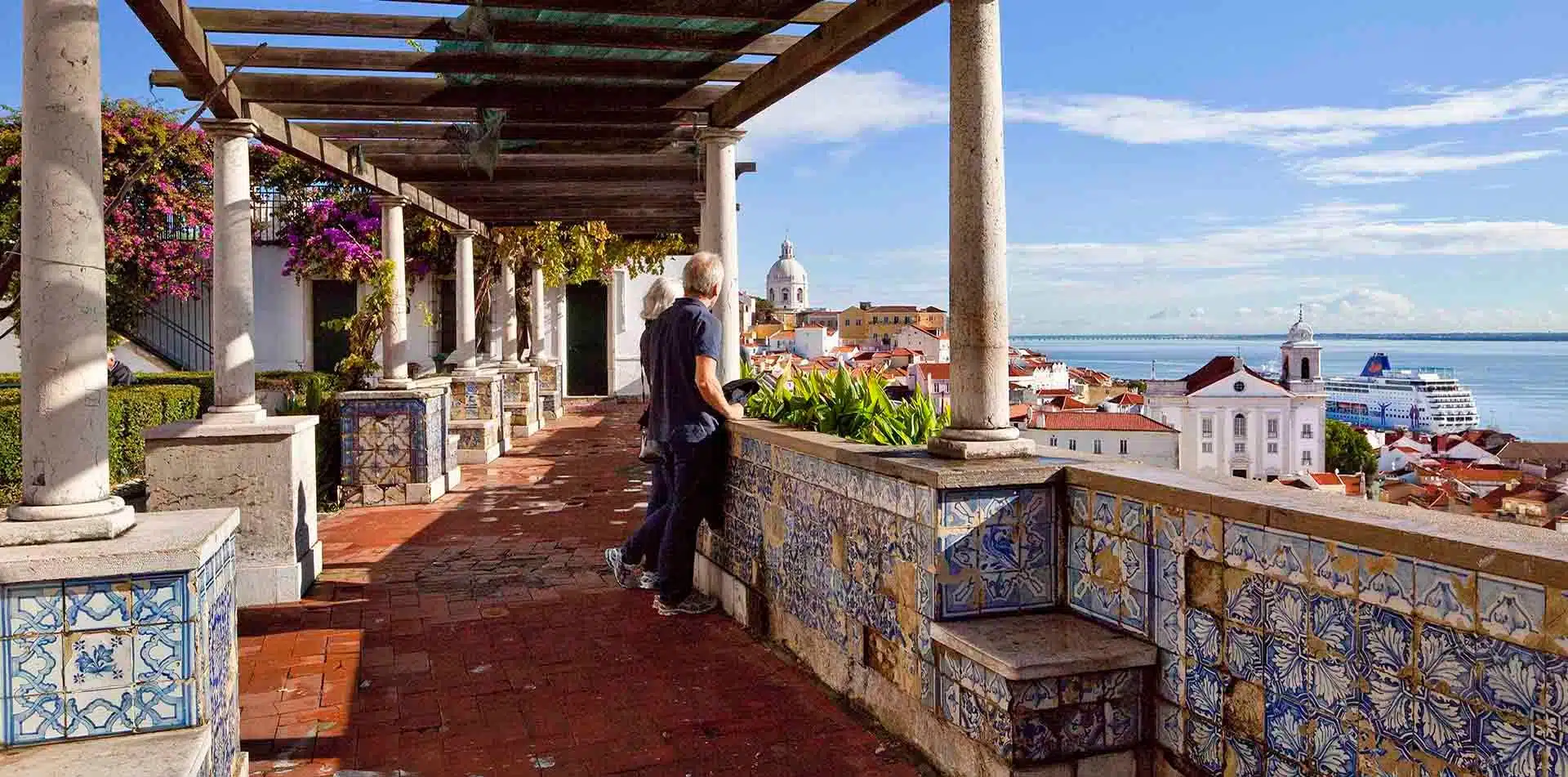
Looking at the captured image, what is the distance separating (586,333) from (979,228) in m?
18.1

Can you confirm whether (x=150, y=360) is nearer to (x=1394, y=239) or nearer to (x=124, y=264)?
(x=124, y=264)

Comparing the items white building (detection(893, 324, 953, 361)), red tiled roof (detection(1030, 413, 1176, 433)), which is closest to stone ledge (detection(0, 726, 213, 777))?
red tiled roof (detection(1030, 413, 1176, 433))

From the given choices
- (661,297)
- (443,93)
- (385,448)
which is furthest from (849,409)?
(385,448)

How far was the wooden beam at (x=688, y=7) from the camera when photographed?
4805 millimetres

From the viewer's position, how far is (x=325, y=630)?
5219 mm

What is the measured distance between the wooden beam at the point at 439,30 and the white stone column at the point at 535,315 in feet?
37.8

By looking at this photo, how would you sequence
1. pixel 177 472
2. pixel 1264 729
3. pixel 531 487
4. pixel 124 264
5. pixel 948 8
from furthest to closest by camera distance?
pixel 124 264 → pixel 531 487 → pixel 177 472 → pixel 948 8 → pixel 1264 729

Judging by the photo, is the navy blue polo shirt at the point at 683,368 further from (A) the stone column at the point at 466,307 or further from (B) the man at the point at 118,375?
(B) the man at the point at 118,375

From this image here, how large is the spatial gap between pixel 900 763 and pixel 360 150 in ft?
21.4

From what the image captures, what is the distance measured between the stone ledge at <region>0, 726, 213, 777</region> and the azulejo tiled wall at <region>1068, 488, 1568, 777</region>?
7.80 ft

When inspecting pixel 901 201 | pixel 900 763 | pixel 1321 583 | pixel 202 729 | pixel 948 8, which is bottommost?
pixel 900 763

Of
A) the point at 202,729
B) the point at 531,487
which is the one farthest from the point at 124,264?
the point at 202,729

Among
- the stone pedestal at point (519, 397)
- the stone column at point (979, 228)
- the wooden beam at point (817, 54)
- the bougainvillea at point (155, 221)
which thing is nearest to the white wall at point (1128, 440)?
the stone pedestal at point (519, 397)

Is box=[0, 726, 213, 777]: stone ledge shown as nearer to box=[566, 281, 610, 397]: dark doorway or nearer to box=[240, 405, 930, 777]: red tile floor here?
box=[240, 405, 930, 777]: red tile floor
